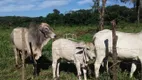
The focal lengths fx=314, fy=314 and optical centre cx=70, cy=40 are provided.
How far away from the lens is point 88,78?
35.6 feet

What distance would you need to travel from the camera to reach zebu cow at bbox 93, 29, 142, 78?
1047cm

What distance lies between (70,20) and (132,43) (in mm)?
36321

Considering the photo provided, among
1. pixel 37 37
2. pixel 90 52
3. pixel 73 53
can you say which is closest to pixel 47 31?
pixel 37 37

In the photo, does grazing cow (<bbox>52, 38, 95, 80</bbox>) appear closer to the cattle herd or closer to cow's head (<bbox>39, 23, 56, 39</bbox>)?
the cattle herd

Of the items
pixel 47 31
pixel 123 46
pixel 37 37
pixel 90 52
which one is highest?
pixel 47 31

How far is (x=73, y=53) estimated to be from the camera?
10.5m

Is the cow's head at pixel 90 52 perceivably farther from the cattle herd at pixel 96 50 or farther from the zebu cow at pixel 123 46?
the zebu cow at pixel 123 46

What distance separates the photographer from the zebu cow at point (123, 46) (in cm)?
1047

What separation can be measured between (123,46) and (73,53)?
5.57 ft

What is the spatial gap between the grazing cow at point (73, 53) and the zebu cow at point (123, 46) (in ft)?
0.94

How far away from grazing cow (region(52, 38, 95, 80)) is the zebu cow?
285 millimetres

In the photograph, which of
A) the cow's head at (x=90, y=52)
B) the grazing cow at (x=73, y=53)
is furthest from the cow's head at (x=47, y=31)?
the cow's head at (x=90, y=52)

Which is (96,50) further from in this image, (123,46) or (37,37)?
(37,37)

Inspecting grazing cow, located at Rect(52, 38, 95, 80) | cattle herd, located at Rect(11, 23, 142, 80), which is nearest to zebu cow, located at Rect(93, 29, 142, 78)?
cattle herd, located at Rect(11, 23, 142, 80)
